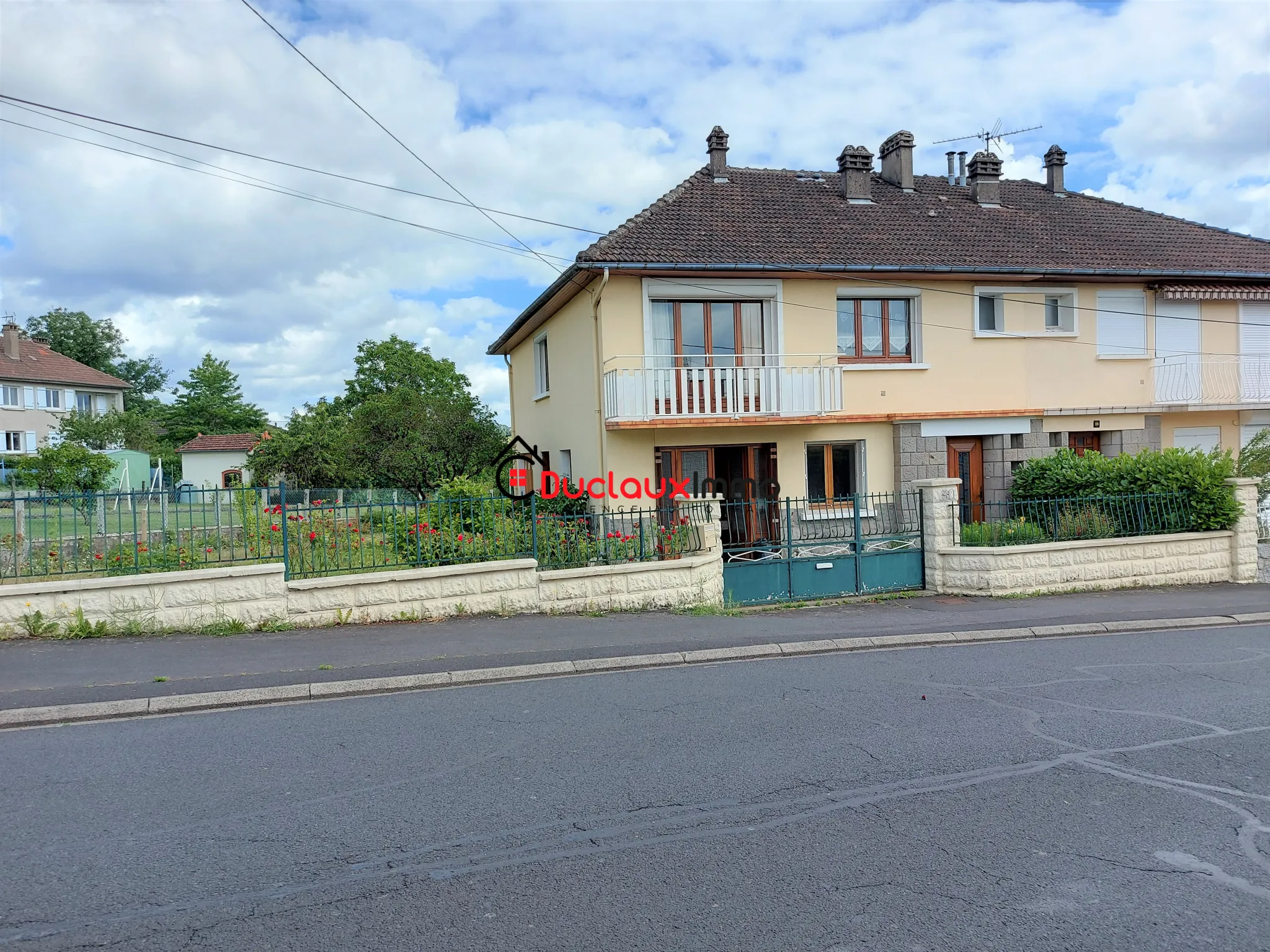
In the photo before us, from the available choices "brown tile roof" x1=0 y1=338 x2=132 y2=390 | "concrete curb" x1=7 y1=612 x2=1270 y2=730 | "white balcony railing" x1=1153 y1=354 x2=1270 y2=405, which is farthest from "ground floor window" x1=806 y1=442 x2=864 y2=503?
"brown tile roof" x1=0 y1=338 x2=132 y2=390

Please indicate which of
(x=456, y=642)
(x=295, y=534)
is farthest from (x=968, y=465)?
(x=295, y=534)

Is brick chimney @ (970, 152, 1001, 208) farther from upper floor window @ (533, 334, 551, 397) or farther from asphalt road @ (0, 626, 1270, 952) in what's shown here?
asphalt road @ (0, 626, 1270, 952)

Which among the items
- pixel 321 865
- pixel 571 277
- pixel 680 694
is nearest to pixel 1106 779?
pixel 680 694

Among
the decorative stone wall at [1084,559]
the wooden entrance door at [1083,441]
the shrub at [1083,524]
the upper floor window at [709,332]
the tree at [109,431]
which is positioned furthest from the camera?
the tree at [109,431]

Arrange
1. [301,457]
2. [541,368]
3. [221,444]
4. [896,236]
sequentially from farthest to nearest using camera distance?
[221,444] < [301,457] < [541,368] < [896,236]

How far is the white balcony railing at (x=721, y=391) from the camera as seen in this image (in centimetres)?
1570

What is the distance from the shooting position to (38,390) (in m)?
53.4

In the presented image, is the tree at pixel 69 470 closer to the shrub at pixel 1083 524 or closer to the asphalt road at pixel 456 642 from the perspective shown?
the asphalt road at pixel 456 642

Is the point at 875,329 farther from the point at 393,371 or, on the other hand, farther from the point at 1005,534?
the point at 393,371

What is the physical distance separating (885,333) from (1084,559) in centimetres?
635

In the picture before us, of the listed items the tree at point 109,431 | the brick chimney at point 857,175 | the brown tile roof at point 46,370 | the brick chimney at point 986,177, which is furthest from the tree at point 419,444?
the brown tile roof at point 46,370

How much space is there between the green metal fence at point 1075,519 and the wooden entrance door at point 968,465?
4.30 m

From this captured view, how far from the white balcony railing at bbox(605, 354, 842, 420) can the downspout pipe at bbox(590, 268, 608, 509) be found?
0.58 ft

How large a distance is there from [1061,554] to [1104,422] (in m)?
7.33
